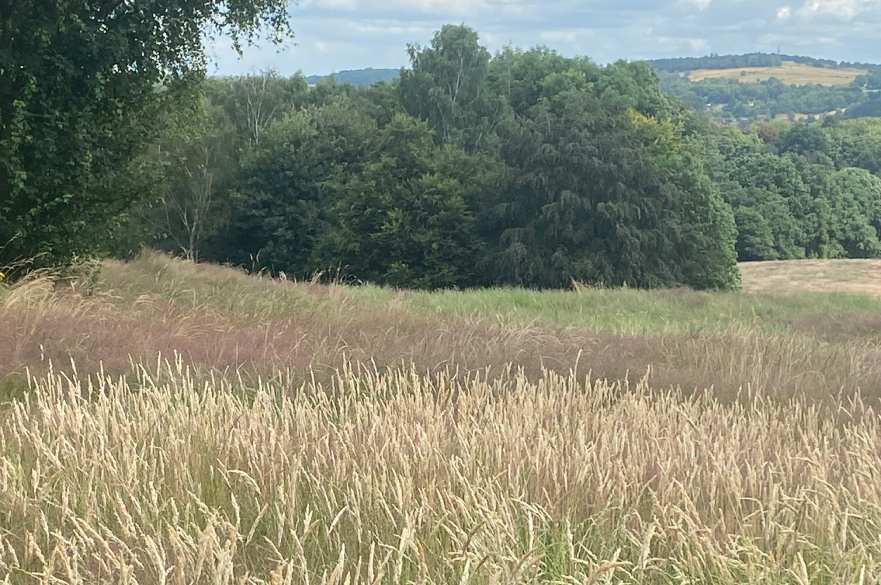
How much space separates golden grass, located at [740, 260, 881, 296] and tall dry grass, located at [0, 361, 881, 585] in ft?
126

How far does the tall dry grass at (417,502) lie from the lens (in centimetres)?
248

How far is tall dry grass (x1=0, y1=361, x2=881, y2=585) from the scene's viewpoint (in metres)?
2.48

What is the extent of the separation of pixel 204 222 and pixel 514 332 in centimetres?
3997

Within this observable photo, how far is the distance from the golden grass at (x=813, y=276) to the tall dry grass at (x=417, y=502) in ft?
126

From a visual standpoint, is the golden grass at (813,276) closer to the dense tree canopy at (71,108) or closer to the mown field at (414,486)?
the dense tree canopy at (71,108)

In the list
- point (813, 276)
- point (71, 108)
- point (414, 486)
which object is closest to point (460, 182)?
point (813, 276)

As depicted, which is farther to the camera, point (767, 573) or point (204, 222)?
point (204, 222)

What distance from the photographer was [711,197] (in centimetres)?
4162

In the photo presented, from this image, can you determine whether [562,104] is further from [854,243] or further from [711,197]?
[854,243]

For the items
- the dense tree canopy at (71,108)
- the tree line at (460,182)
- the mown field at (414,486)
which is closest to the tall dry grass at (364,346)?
the mown field at (414,486)

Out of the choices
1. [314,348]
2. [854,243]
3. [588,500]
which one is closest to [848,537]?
[588,500]

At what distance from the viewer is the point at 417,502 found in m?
3.01

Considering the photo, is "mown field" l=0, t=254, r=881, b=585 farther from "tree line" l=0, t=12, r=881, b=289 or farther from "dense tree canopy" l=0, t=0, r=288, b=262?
"tree line" l=0, t=12, r=881, b=289

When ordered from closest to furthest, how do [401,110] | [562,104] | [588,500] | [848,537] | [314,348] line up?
1. [848,537]
2. [588,500]
3. [314,348]
4. [562,104]
5. [401,110]
